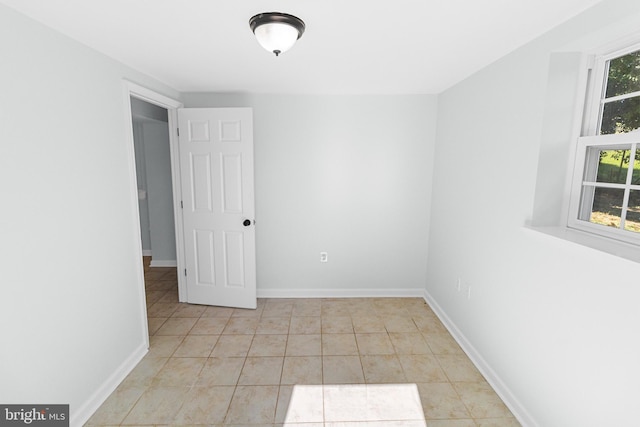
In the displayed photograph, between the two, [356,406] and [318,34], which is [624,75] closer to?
[318,34]

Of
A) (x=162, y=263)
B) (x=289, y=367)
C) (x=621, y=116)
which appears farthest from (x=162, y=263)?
(x=621, y=116)

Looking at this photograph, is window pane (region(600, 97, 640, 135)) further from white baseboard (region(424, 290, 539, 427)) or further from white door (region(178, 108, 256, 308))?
white door (region(178, 108, 256, 308))

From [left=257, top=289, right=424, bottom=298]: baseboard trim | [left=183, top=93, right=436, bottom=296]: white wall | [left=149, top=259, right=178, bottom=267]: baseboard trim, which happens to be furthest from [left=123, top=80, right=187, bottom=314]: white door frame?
[left=149, top=259, right=178, bottom=267]: baseboard trim

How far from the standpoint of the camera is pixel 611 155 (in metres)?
1.59

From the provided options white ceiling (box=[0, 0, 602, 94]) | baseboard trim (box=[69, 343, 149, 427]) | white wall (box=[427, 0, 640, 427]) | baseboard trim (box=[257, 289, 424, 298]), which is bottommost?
baseboard trim (box=[69, 343, 149, 427])

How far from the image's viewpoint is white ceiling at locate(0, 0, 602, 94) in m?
1.46

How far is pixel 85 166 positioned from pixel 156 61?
37.2 inches

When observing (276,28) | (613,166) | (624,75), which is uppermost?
(276,28)

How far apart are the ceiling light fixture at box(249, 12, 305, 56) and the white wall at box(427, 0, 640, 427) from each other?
141 cm

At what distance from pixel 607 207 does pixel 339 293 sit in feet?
8.65

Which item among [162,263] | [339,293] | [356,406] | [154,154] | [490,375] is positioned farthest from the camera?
[162,263]

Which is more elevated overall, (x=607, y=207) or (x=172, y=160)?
(x=172, y=160)

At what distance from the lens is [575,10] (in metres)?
1.50

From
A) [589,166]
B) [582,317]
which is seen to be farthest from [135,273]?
[589,166]
